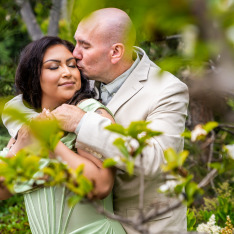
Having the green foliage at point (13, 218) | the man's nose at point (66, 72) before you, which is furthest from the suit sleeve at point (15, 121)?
the green foliage at point (13, 218)

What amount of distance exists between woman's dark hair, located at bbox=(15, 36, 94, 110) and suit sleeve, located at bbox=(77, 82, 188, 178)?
1.19 feet

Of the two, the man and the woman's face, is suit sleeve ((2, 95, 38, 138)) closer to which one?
the man

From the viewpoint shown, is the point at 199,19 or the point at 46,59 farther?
the point at 46,59

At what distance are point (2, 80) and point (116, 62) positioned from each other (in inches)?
94.7

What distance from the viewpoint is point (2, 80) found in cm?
493

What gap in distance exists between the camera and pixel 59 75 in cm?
255

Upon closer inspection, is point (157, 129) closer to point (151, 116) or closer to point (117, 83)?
point (151, 116)

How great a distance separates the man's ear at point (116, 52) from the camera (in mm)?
2900

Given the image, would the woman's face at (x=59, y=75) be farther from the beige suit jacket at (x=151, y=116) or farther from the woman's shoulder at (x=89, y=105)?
the beige suit jacket at (x=151, y=116)

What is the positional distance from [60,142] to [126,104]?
73cm

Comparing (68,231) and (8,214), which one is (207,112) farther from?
(68,231)

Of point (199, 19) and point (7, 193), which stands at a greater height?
point (199, 19)

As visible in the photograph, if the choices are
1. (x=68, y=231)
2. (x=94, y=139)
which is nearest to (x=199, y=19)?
(x=94, y=139)

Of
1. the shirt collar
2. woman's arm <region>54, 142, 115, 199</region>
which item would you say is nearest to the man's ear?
the shirt collar
